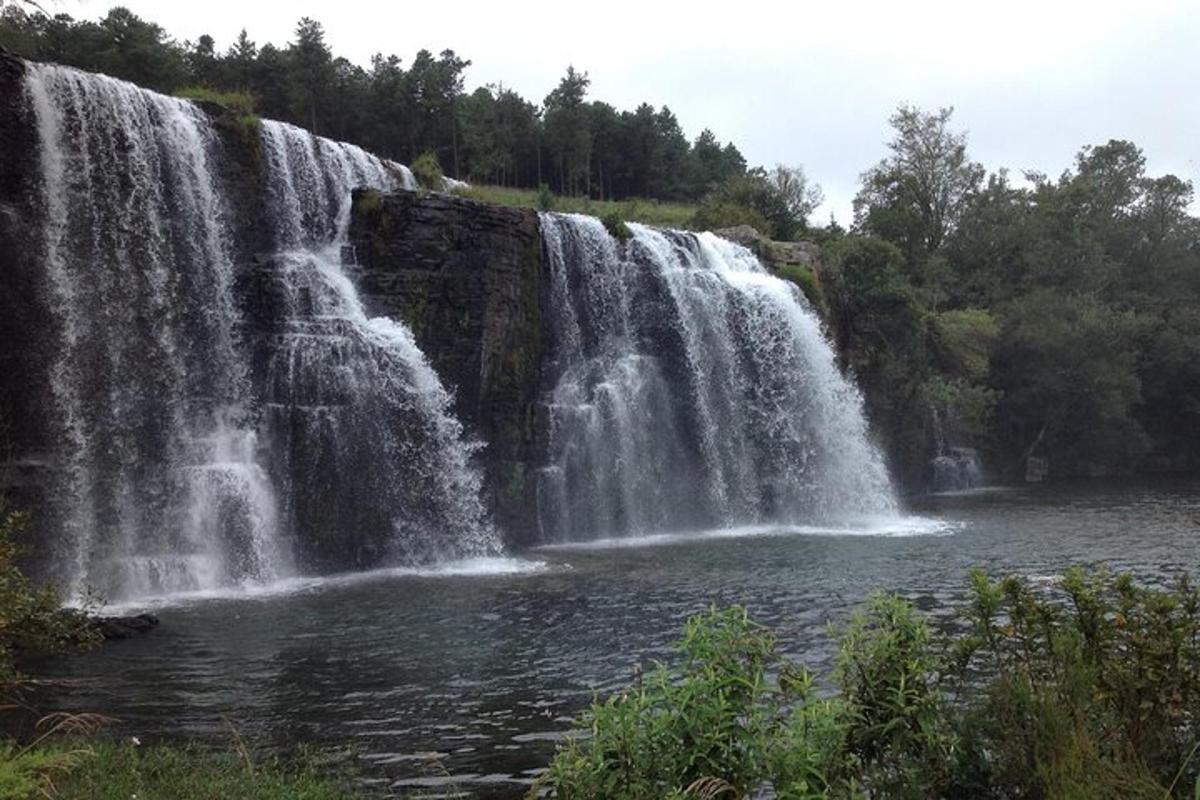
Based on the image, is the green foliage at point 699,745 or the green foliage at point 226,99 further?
the green foliage at point 226,99

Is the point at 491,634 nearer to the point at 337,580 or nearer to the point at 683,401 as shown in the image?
the point at 337,580

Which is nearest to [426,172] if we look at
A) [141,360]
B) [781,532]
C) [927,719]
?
[141,360]

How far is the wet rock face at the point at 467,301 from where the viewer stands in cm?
2631

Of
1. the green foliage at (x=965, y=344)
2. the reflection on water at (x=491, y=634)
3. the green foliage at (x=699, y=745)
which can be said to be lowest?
the reflection on water at (x=491, y=634)

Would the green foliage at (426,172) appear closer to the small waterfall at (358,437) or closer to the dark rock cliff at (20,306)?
the small waterfall at (358,437)

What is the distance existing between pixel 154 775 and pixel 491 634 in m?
6.96

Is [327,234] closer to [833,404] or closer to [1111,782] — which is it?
[833,404]

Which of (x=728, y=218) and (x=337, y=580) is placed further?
(x=728, y=218)

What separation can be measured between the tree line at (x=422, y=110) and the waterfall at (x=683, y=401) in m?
26.2

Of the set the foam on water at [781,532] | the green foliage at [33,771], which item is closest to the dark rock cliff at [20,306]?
the foam on water at [781,532]

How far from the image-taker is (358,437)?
23.8 metres

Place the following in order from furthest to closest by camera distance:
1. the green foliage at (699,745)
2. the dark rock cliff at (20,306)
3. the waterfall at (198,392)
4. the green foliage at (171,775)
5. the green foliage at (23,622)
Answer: the waterfall at (198,392), the dark rock cliff at (20,306), the green foliage at (23,622), the green foliage at (171,775), the green foliage at (699,745)

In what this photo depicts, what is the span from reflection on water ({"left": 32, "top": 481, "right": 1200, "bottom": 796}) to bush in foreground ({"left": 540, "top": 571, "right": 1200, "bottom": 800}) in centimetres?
206

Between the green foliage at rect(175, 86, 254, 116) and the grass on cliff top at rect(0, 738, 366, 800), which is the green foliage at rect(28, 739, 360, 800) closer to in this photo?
the grass on cliff top at rect(0, 738, 366, 800)
